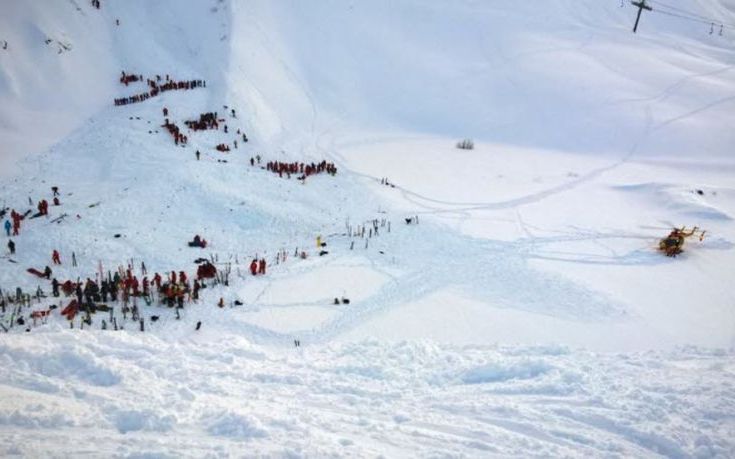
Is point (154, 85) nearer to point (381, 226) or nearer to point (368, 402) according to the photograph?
point (381, 226)

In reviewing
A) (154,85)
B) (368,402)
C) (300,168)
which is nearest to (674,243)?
(368,402)

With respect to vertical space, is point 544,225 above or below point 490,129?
below

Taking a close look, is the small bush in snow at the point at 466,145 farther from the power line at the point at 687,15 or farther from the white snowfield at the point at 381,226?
the power line at the point at 687,15

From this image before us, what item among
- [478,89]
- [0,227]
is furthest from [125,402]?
[478,89]

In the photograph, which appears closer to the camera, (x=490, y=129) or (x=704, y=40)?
(x=490, y=129)

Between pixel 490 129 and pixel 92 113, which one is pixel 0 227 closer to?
pixel 92 113

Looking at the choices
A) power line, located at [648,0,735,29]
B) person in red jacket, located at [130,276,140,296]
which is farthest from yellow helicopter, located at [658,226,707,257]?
power line, located at [648,0,735,29]

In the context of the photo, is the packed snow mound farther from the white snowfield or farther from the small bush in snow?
the small bush in snow
